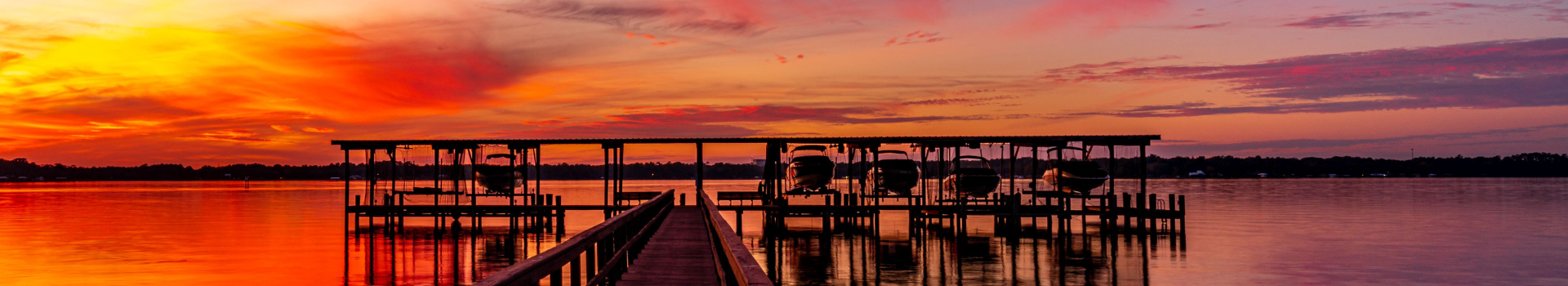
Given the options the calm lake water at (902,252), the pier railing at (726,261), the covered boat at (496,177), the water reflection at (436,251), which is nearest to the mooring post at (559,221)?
the water reflection at (436,251)

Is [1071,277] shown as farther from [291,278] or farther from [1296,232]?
[1296,232]

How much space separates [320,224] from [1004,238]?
2850cm

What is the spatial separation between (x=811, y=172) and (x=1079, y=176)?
9408 millimetres

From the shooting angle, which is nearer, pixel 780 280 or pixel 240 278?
pixel 780 280

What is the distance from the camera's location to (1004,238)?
36.1m

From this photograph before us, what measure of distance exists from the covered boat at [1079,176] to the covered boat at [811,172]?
8089 mm

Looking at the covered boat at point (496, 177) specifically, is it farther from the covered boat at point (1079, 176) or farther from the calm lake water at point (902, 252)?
the covered boat at point (1079, 176)

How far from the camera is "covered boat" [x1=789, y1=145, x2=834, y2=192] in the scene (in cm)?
4175

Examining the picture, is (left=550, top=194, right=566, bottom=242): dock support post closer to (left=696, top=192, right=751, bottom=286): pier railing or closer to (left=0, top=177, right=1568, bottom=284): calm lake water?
(left=0, top=177, right=1568, bottom=284): calm lake water

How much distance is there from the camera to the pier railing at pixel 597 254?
623 cm

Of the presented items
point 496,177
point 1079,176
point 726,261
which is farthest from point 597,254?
point 496,177

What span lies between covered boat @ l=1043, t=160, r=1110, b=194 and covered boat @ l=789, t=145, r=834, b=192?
809 cm

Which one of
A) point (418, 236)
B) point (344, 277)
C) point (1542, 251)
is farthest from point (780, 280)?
point (1542, 251)

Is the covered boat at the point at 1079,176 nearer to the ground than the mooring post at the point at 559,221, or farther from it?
farther from it
